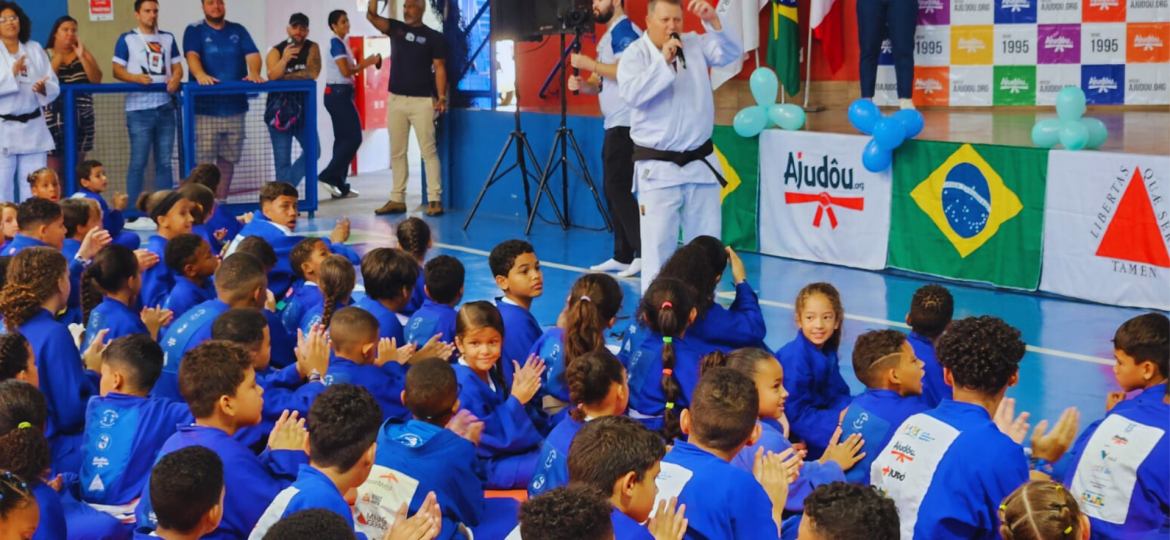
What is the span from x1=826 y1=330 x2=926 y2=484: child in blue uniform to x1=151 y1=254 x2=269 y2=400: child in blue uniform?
2.43m

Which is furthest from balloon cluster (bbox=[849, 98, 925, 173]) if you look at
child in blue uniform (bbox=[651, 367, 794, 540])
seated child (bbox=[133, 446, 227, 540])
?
seated child (bbox=[133, 446, 227, 540])

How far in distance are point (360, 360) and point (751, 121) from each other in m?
5.45

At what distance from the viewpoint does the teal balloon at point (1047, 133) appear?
7.83m

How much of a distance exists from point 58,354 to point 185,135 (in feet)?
22.5

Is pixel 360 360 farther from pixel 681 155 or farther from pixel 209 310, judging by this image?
pixel 681 155

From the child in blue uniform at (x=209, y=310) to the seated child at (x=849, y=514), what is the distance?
2.86 m

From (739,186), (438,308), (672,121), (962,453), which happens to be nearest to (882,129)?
(739,186)

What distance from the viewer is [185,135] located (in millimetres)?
11320

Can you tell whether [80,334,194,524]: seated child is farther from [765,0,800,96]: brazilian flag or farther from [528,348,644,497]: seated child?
[765,0,800,96]: brazilian flag

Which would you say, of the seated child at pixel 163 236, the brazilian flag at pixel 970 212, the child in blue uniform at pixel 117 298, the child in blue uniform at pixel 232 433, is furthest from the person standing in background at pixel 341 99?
the child in blue uniform at pixel 232 433

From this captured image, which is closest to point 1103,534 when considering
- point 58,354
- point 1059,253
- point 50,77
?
point 58,354

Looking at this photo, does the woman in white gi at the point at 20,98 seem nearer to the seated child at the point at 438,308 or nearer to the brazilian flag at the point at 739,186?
the brazilian flag at the point at 739,186

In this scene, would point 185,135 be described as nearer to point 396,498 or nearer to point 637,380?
point 637,380

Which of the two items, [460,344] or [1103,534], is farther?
[460,344]
